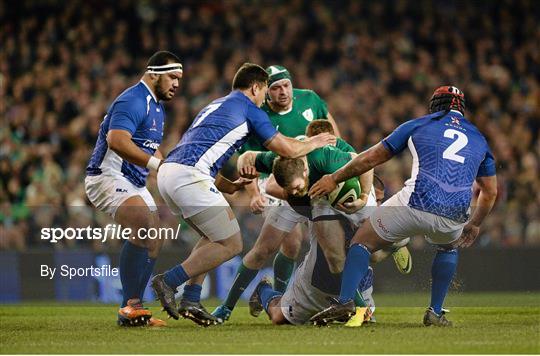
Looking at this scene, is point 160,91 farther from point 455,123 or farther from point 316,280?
point 455,123

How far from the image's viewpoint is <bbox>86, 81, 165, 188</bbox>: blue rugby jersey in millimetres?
9656

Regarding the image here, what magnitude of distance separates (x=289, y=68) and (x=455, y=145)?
11.2 metres

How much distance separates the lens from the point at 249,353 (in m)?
7.39

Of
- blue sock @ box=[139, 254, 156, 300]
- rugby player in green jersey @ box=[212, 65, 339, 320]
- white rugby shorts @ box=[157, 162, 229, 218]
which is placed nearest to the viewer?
white rugby shorts @ box=[157, 162, 229, 218]

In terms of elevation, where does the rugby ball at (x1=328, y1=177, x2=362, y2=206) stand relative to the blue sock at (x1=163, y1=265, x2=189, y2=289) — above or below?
above

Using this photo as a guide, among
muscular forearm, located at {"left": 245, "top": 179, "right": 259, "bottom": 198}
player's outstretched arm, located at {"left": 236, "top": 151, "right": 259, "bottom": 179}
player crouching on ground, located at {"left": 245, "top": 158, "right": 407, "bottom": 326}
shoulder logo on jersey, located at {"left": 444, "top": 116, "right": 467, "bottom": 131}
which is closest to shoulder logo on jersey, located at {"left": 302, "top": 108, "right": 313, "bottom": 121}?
muscular forearm, located at {"left": 245, "top": 179, "right": 259, "bottom": 198}

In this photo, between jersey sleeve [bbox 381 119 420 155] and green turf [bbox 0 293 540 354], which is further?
jersey sleeve [bbox 381 119 420 155]

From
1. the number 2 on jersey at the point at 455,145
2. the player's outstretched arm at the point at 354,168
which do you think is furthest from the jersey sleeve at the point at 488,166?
the player's outstretched arm at the point at 354,168

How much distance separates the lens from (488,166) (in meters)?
9.26

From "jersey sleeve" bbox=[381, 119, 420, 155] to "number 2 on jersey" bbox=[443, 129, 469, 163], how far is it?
28 centimetres

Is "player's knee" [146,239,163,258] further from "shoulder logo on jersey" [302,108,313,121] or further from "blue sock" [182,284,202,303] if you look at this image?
"shoulder logo on jersey" [302,108,313,121]

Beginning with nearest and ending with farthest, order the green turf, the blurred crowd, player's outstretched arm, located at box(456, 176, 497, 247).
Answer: the green turf → player's outstretched arm, located at box(456, 176, 497, 247) → the blurred crowd

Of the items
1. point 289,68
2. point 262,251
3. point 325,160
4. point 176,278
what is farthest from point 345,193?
point 289,68

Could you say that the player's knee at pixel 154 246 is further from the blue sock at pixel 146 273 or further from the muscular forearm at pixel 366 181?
the muscular forearm at pixel 366 181
